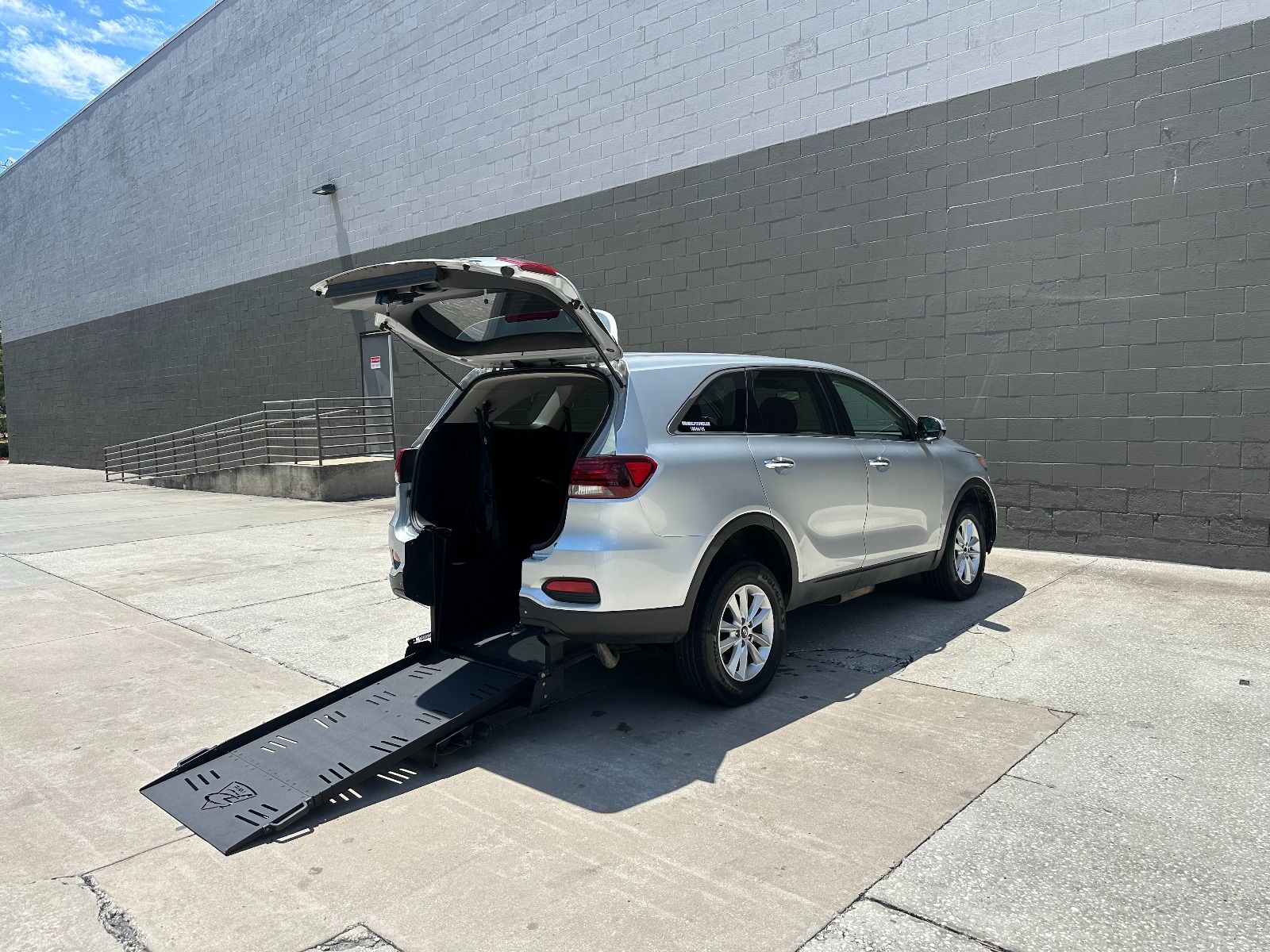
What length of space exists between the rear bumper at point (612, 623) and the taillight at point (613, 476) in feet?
1.73

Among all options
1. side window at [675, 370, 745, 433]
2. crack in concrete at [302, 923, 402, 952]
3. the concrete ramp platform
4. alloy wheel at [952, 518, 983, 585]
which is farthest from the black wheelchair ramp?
the concrete ramp platform

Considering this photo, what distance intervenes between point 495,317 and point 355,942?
290 centimetres

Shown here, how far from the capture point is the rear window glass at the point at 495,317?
4.40 meters

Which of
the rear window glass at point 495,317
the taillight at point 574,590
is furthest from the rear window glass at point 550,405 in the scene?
the taillight at point 574,590

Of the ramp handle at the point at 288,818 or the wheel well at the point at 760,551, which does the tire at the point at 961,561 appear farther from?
the ramp handle at the point at 288,818

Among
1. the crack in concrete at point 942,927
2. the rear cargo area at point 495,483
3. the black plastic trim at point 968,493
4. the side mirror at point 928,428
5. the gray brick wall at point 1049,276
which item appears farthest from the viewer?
the gray brick wall at point 1049,276

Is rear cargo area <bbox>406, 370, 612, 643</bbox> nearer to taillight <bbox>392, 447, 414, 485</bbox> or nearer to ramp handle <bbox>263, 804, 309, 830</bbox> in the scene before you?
taillight <bbox>392, 447, 414, 485</bbox>

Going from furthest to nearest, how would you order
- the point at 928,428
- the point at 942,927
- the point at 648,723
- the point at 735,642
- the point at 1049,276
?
1. the point at 1049,276
2. the point at 928,428
3. the point at 735,642
4. the point at 648,723
5. the point at 942,927

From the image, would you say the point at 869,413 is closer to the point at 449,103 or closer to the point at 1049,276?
the point at 1049,276

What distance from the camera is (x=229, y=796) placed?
3.66 metres

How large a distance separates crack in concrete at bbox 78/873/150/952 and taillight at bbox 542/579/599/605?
1.96 meters

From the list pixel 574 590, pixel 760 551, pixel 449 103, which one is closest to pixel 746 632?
pixel 760 551

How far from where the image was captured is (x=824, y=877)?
3035 millimetres

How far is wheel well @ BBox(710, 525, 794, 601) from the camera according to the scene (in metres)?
4.65
